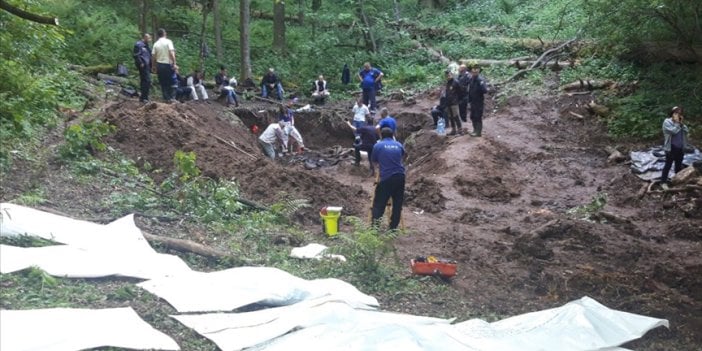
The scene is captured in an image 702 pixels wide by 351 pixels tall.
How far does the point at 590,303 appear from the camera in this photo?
8180 millimetres

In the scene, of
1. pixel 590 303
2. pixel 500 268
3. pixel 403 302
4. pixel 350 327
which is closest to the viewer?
pixel 350 327

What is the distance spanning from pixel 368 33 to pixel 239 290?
28268 mm

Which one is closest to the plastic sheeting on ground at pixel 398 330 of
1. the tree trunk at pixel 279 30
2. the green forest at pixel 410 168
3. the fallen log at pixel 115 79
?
the green forest at pixel 410 168

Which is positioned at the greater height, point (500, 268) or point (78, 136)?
point (78, 136)

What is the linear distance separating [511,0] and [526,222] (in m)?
24.3

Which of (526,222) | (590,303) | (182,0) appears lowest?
(526,222)

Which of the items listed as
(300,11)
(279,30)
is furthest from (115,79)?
(300,11)

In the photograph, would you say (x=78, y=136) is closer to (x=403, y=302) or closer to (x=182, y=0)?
(x=403, y=302)

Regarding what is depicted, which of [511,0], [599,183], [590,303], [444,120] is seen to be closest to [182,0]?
[511,0]

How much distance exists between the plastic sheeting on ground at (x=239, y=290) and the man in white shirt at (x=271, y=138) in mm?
14622

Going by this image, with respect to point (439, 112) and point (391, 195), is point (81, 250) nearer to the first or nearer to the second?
point (391, 195)

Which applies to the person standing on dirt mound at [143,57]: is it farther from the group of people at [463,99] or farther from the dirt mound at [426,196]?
the group of people at [463,99]


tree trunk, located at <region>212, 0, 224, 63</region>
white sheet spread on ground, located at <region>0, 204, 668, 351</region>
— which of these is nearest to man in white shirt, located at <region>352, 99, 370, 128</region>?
tree trunk, located at <region>212, 0, 224, 63</region>

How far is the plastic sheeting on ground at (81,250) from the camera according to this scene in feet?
26.1
